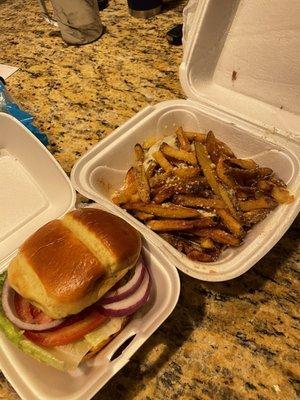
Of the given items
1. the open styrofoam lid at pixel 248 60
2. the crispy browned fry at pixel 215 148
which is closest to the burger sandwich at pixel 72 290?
the crispy browned fry at pixel 215 148

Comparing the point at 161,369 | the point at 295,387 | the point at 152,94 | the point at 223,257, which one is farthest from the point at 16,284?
the point at 152,94

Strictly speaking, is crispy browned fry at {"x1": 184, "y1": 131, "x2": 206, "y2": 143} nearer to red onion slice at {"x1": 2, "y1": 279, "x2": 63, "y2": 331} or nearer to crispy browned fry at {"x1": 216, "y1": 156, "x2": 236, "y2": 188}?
crispy browned fry at {"x1": 216, "y1": 156, "x2": 236, "y2": 188}

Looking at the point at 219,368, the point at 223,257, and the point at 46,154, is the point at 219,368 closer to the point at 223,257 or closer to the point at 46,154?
the point at 223,257

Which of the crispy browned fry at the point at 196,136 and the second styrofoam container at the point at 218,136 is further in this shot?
the crispy browned fry at the point at 196,136

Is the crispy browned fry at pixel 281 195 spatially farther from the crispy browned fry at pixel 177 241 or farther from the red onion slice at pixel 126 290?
the red onion slice at pixel 126 290

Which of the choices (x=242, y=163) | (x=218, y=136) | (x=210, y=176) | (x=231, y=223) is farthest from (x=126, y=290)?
(x=218, y=136)

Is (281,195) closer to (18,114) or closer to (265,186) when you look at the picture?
(265,186)

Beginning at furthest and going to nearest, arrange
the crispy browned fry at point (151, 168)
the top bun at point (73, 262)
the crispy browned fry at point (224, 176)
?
the crispy browned fry at point (151, 168), the crispy browned fry at point (224, 176), the top bun at point (73, 262)
